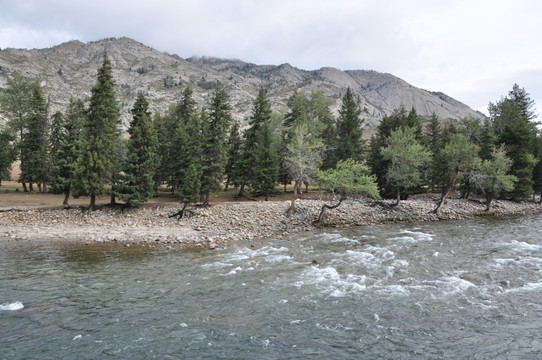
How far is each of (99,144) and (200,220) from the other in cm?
1357

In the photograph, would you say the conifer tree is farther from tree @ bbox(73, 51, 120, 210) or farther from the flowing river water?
the flowing river water

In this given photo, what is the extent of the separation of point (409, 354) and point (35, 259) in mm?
20962

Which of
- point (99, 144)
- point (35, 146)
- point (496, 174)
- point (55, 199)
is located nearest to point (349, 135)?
point (496, 174)

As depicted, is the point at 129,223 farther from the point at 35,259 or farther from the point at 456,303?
the point at 456,303

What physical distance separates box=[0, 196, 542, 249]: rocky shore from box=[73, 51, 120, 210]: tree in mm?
3138

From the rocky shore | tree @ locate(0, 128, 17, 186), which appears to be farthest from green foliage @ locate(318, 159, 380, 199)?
tree @ locate(0, 128, 17, 186)

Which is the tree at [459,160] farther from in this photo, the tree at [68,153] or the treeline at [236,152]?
the tree at [68,153]

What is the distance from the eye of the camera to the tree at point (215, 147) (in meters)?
35.5

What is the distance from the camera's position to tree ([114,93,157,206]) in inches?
1243

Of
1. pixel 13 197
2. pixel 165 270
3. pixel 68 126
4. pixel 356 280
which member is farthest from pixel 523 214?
pixel 13 197

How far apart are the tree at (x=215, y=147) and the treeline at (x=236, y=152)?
0.12 meters

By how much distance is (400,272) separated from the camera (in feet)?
52.7

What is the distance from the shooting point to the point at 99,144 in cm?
3092

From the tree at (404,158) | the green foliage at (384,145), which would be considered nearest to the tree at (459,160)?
the tree at (404,158)
